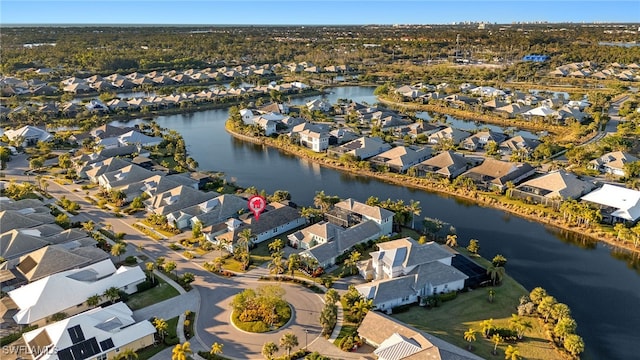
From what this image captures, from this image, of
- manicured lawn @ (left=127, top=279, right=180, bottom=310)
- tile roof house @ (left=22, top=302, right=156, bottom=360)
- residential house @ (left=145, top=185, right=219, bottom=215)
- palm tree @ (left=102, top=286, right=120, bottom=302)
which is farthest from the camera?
residential house @ (left=145, top=185, right=219, bottom=215)

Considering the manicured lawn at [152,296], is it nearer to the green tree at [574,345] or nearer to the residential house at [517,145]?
the green tree at [574,345]

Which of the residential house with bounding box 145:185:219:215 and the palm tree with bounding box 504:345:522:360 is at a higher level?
the residential house with bounding box 145:185:219:215

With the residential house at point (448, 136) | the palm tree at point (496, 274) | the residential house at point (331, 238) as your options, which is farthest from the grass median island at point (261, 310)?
the residential house at point (448, 136)

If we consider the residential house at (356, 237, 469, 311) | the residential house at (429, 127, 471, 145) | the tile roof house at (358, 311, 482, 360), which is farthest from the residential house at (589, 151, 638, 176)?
the tile roof house at (358, 311, 482, 360)

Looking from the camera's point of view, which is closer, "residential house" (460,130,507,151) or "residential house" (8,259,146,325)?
"residential house" (8,259,146,325)

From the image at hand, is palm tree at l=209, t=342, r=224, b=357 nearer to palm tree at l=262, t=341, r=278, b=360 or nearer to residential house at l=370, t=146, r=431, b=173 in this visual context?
palm tree at l=262, t=341, r=278, b=360

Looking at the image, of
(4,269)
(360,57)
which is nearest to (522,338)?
(4,269)
